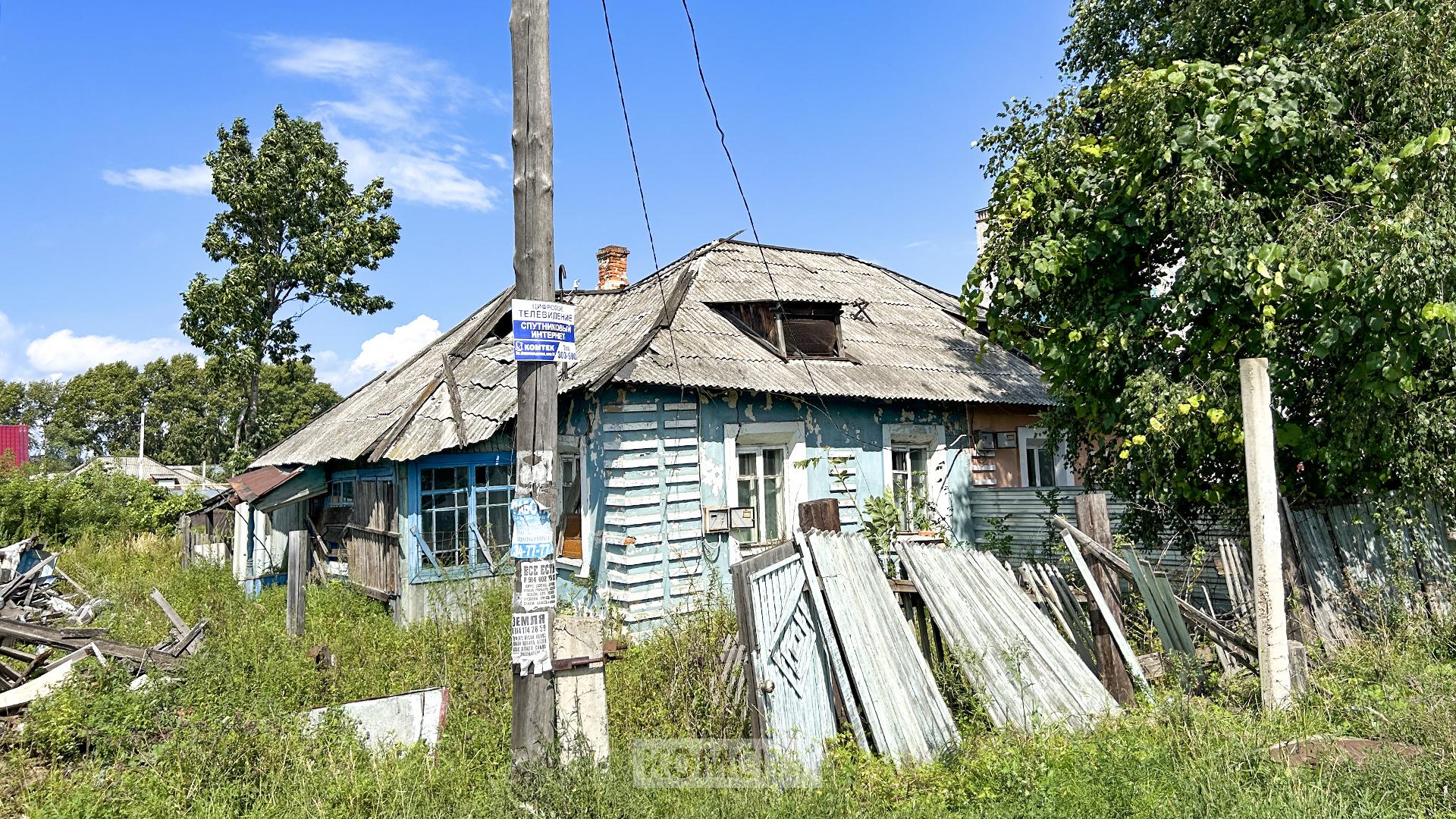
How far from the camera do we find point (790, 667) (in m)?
5.29

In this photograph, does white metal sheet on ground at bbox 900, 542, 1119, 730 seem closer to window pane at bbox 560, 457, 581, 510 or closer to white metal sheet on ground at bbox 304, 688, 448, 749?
white metal sheet on ground at bbox 304, 688, 448, 749

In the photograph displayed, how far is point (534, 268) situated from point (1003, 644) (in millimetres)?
3969

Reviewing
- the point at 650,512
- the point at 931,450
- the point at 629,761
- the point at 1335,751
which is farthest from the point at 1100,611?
the point at 931,450

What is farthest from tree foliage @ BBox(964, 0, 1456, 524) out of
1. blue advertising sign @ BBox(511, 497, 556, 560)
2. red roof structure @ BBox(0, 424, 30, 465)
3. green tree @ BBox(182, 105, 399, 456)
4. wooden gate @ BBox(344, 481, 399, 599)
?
red roof structure @ BBox(0, 424, 30, 465)

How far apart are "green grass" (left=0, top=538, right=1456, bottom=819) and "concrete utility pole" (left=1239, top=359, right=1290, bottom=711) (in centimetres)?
27

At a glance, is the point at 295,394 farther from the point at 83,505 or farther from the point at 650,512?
the point at 650,512

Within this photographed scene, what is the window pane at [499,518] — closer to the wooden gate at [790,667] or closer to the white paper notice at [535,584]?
the wooden gate at [790,667]

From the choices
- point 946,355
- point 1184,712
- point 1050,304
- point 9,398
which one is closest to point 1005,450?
point 946,355

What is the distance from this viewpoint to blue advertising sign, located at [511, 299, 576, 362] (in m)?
4.59

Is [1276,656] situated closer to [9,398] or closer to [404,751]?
[404,751]

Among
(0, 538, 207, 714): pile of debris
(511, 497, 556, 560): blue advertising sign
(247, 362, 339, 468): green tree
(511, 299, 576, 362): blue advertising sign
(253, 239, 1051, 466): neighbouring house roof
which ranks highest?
(247, 362, 339, 468): green tree

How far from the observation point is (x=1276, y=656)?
19.0 feet

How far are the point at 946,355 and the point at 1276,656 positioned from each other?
304 inches

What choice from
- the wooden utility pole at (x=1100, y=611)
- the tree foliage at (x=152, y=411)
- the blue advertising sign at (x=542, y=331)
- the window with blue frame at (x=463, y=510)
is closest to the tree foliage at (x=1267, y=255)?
the wooden utility pole at (x=1100, y=611)
